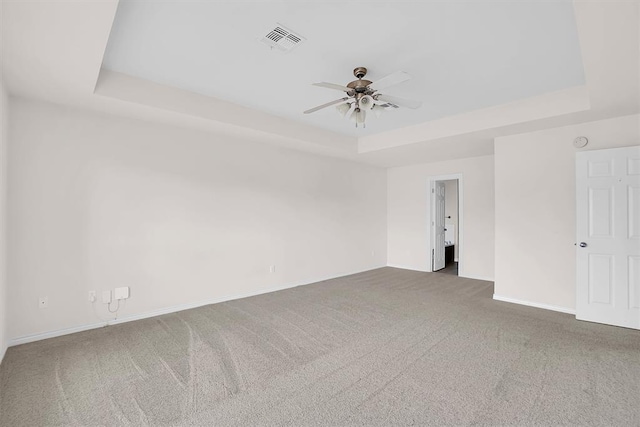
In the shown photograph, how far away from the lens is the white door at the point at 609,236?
3.25 metres

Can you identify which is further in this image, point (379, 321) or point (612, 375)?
point (379, 321)

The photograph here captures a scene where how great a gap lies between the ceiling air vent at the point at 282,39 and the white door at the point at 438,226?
4.93 metres

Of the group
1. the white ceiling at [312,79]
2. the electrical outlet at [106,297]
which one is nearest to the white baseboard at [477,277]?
the white ceiling at [312,79]

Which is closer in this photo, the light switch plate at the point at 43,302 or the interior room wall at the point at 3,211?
the interior room wall at the point at 3,211

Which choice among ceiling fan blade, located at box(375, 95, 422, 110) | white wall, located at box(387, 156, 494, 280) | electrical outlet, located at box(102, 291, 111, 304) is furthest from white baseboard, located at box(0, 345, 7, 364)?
white wall, located at box(387, 156, 494, 280)

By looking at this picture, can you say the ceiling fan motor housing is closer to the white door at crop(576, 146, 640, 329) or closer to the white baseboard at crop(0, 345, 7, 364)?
the white door at crop(576, 146, 640, 329)

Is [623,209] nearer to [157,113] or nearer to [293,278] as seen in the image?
[293,278]

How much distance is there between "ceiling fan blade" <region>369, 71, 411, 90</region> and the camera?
91.3 inches

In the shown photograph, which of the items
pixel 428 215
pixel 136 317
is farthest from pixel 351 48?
pixel 428 215

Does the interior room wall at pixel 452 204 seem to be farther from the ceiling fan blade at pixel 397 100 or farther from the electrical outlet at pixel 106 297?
the electrical outlet at pixel 106 297

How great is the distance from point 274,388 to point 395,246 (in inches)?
209

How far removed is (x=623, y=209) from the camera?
10.8 ft

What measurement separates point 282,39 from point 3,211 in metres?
2.94

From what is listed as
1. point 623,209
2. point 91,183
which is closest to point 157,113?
point 91,183
